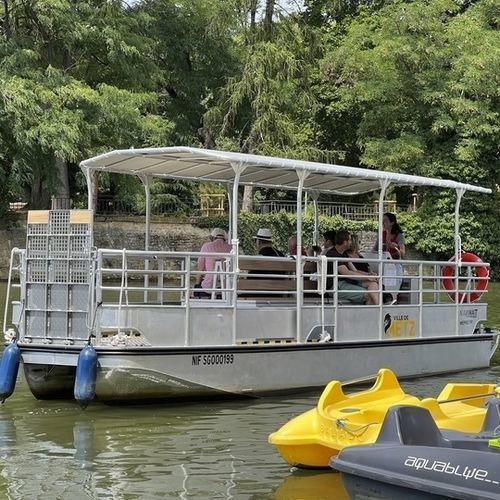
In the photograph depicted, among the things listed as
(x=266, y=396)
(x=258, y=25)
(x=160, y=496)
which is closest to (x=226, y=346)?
(x=266, y=396)

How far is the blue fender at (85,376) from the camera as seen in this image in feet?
36.9

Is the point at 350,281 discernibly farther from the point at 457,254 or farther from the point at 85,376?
the point at 85,376

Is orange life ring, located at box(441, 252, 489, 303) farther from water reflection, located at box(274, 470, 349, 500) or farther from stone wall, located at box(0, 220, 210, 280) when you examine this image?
stone wall, located at box(0, 220, 210, 280)

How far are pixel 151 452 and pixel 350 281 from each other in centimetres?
520

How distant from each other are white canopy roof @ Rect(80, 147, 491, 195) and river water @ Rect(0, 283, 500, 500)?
3.06 meters

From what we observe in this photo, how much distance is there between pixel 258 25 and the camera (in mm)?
40906

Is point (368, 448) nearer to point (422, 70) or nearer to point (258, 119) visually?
point (258, 119)

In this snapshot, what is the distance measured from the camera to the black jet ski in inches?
257

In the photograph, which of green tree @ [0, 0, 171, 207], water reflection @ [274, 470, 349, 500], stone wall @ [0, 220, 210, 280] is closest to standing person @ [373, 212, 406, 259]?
water reflection @ [274, 470, 349, 500]

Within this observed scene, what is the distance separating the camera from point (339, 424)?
28.9 ft

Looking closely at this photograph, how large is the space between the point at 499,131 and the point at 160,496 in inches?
1460

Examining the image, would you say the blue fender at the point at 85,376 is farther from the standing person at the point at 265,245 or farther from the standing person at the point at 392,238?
the standing person at the point at 392,238

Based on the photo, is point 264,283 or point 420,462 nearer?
point 420,462

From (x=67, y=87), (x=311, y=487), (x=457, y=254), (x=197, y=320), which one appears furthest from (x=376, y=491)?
(x=67, y=87)
